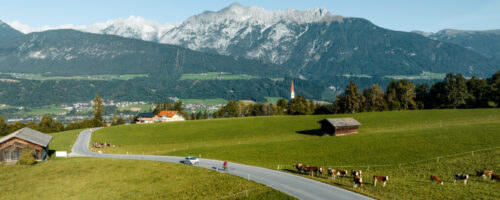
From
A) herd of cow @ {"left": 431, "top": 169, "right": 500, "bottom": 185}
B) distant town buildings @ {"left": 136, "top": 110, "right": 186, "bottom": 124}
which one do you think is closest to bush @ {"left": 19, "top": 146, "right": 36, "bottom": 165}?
herd of cow @ {"left": 431, "top": 169, "right": 500, "bottom": 185}

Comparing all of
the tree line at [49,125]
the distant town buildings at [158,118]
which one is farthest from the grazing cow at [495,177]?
the tree line at [49,125]

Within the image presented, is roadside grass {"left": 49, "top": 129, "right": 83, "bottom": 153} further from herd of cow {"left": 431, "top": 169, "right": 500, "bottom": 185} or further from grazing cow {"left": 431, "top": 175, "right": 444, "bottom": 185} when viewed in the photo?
herd of cow {"left": 431, "top": 169, "right": 500, "bottom": 185}

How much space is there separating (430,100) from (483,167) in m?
117

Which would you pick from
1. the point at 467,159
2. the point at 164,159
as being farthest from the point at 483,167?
the point at 164,159

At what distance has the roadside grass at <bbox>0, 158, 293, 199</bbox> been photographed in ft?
126

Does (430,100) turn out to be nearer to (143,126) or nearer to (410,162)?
(410,162)

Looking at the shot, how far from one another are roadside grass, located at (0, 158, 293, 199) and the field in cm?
1175

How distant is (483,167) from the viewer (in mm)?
40938

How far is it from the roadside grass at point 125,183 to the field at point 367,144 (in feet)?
38.6

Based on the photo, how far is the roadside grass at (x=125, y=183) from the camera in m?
38.3

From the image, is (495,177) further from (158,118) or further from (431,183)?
(158,118)

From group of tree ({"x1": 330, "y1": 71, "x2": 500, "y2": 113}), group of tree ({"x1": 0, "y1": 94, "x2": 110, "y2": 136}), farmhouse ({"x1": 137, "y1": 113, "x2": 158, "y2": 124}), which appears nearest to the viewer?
group of tree ({"x1": 330, "y1": 71, "x2": 500, "y2": 113})

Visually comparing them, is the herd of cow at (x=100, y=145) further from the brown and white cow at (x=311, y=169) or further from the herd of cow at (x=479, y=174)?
the herd of cow at (x=479, y=174)

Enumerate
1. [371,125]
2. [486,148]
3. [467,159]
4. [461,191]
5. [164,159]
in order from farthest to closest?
1. [371,125]
2. [164,159]
3. [486,148]
4. [467,159]
5. [461,191]
